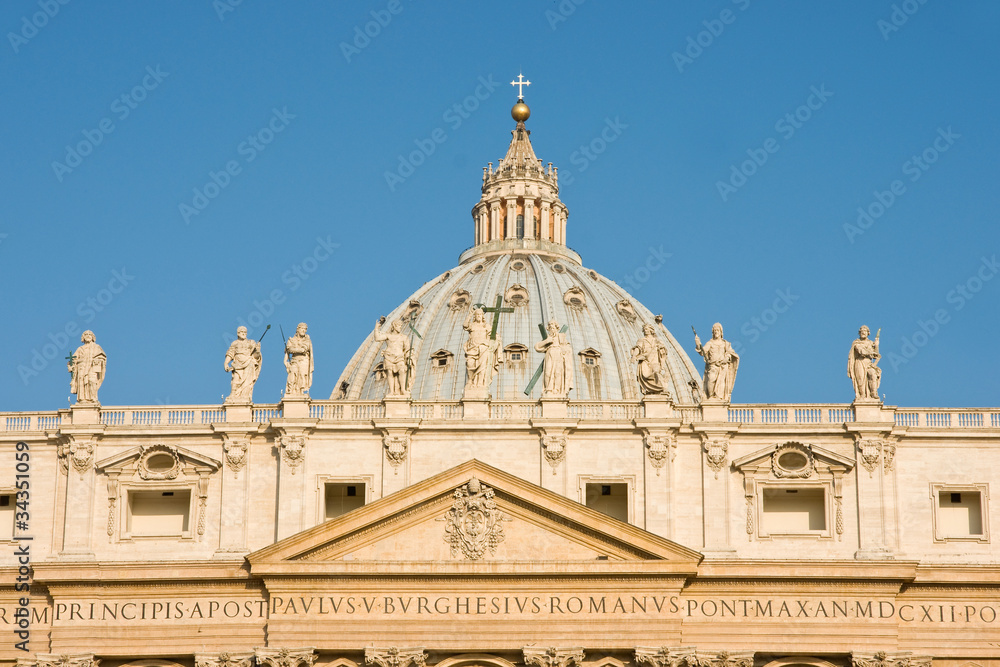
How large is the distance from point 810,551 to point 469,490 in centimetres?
1213

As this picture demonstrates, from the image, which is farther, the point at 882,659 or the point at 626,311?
the point at 626,311

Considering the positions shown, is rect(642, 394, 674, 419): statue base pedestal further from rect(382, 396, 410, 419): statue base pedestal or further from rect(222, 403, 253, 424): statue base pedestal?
rect(222, 403, 253, 424): statue base pedestal

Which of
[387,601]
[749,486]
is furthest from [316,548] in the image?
[749,486]

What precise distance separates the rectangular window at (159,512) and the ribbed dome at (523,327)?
4721cm

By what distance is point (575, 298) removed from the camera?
125m

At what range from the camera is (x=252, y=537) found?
6656 centimetres

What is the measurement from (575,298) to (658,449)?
194ft

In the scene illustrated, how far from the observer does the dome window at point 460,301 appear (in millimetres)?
124062

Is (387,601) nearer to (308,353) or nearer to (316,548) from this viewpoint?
(316,548)

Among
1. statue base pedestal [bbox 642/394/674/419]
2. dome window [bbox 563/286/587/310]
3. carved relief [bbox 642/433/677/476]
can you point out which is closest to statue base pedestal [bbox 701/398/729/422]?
statue base pedestal [bbox 642/394/674/419]

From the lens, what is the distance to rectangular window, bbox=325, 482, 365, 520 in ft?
222

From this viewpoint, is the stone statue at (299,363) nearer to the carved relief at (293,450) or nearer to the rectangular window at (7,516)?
the carved relief at (293,450)

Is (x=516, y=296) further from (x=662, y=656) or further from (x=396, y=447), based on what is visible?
(x=662, y=656)

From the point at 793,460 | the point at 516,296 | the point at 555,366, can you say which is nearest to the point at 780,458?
the point at 793,460
